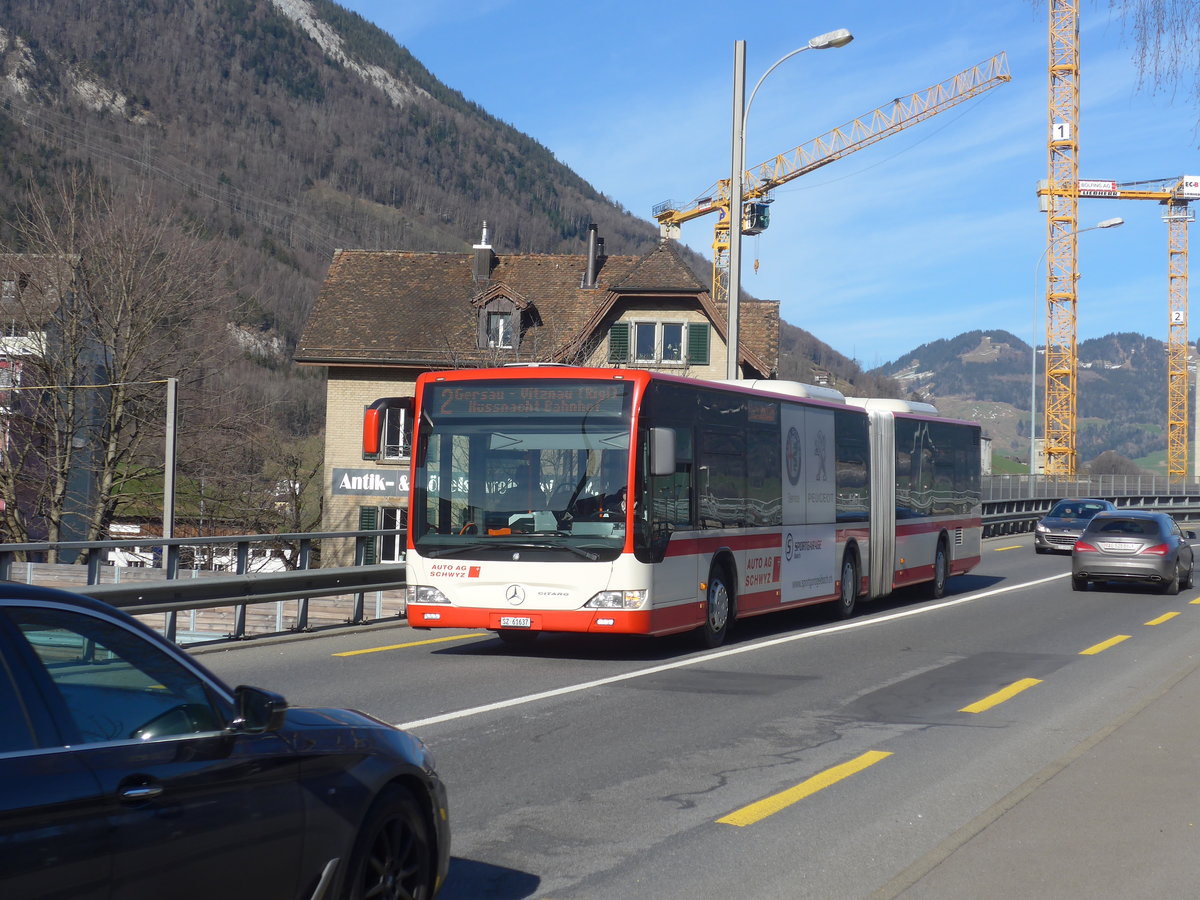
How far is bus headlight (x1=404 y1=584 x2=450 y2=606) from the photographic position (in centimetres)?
1329

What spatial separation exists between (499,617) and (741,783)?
5.44 m

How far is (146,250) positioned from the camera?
129 feet

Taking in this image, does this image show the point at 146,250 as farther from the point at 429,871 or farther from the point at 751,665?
the point at 429,871

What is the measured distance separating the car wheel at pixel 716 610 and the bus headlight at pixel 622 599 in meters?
1.63

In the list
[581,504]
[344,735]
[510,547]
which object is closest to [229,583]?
[510,547]

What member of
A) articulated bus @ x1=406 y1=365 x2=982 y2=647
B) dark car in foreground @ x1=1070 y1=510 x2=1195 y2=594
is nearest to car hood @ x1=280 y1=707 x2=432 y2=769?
articulated bus @ x1=406 y1=365 x2=982 y2=647

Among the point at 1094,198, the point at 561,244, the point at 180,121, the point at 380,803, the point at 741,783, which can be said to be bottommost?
the point at 741,783

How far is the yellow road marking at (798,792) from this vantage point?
23.3 feet

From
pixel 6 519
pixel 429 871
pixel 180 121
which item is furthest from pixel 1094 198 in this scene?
pixel 180 121

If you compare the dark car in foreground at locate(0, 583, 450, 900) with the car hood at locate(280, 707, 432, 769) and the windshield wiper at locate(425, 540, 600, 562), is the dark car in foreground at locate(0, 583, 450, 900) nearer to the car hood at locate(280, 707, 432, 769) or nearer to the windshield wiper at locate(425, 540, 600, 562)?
the car hood at locate(280, 707, 432, 769)

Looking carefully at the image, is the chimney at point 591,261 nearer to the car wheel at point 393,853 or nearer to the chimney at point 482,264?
the chimney at point 482,264

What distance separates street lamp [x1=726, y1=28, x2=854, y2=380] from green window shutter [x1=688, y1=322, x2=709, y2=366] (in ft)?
79.7

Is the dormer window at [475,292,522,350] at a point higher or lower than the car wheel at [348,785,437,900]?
higher

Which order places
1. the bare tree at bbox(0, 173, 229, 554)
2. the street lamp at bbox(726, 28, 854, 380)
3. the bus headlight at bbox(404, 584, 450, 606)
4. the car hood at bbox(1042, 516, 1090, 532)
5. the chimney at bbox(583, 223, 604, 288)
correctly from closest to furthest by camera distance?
the bus headlight at bbox(404, 584, 450, 606) < the street lamp at bbox(726, 28, 854, 380) < the car hood at bbox(1042, 516, 1090, 532) < the bare tree at bbox(0, 173, 229, 554) < the chimney at bbox(583, 223, 604, 288)
